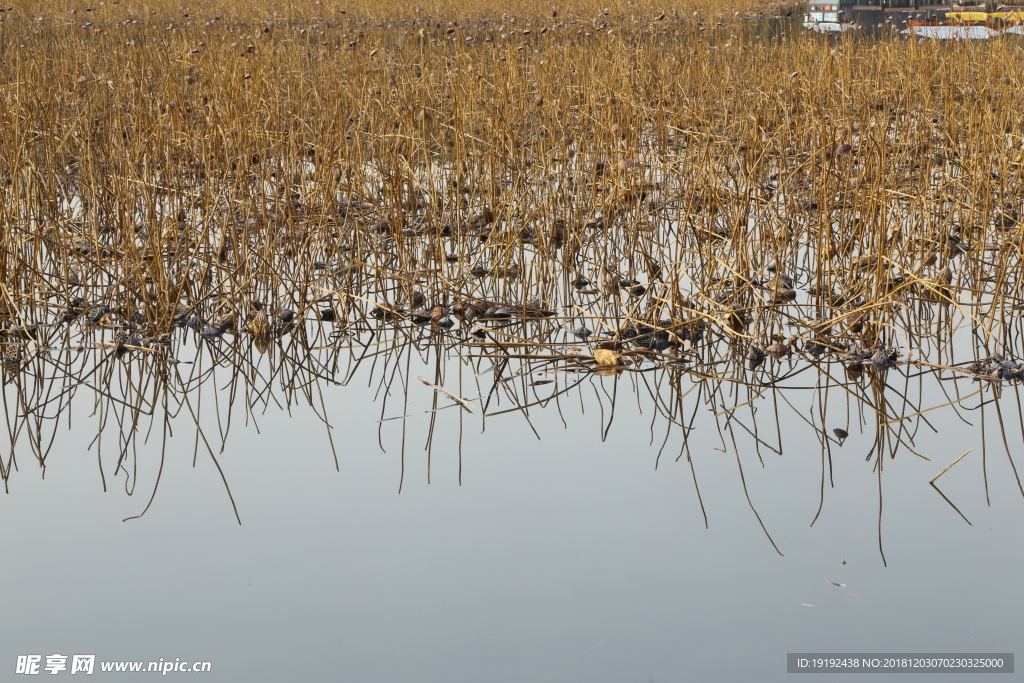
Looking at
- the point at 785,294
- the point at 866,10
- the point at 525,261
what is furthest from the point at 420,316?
the point at 866,10

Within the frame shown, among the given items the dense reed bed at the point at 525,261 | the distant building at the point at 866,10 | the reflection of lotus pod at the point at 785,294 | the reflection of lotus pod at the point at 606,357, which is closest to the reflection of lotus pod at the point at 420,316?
the dense reed bed at the point at 525,261

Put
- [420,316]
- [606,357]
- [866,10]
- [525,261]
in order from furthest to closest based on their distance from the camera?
[866,10] < [525,261] < [420,316] < [606,357]

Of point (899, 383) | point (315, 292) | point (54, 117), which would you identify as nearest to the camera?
point (899, 383)

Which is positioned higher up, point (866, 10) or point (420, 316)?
point (866, 10)

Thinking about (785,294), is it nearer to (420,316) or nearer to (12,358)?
(420,316)

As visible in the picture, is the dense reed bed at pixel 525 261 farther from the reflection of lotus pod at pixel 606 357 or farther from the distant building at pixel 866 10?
the distant building at pixel 866 10

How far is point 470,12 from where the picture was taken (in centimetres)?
1143

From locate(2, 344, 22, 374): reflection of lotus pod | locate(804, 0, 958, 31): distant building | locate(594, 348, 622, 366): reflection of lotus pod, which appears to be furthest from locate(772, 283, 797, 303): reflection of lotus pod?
locate(804, 0, 958, 31): distant building

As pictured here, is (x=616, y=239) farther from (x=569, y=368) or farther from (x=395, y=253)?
(x=569, y=368)

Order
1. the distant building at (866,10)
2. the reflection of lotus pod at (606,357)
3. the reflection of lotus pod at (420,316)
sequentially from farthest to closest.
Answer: the distant building at (866,10) < the reflection of lotus pod at (420,316) < the reflection of lotus pod at (606,357)

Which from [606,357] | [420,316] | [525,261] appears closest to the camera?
[606,357]

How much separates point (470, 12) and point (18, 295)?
9712mm

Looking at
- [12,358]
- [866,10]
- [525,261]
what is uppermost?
[866,10]

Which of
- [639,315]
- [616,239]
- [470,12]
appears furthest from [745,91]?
[470,12]
